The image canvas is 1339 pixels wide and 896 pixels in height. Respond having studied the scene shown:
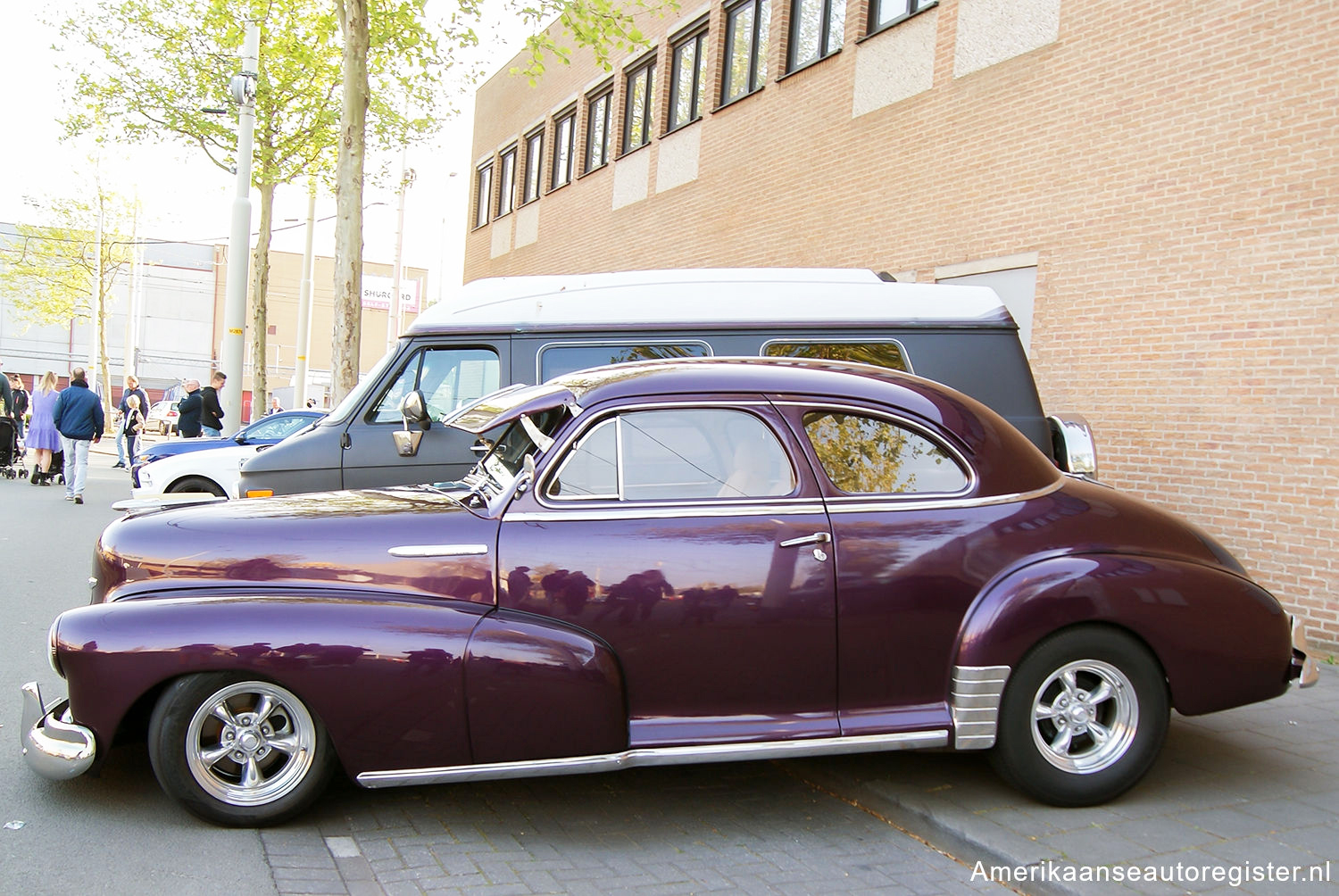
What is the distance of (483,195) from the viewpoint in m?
27.9

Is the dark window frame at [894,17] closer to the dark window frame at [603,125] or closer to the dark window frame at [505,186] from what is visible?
the dark window frame at [603,125]

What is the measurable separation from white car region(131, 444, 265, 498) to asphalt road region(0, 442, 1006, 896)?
6.50 metres

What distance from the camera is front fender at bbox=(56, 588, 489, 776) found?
12.4ft

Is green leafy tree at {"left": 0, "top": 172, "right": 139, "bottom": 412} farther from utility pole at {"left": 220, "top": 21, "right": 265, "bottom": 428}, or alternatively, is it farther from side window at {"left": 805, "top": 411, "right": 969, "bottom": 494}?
side window at {"left": 805, "top": 411, "right": 969, "bottom": 494}

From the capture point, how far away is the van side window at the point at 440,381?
7582mm

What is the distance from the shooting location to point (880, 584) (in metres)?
4.09

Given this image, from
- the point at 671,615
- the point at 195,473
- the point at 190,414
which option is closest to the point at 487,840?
the point at 671,615

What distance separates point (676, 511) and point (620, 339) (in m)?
3.57

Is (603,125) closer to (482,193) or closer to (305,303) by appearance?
(482,193)

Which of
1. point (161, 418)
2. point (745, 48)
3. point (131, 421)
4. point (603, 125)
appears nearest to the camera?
point (745, 48)

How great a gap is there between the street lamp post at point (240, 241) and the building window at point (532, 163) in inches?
301

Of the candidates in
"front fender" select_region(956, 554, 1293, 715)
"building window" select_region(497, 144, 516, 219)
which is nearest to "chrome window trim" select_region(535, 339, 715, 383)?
"front fender" select_region(956, 554, 1293, 715)

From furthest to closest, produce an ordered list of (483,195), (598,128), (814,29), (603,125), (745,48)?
(483,195)
(598,128)
(603,125)
(745,48)
(814,29)

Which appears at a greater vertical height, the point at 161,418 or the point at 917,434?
the point at 917,434
